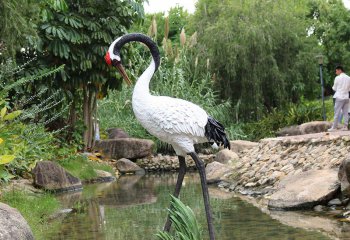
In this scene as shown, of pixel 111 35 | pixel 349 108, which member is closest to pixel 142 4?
pixel 111 35

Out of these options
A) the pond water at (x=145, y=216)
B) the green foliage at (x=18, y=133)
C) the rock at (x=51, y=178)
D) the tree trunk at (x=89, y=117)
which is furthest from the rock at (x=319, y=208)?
the tree trunk at (x=89, y=117)

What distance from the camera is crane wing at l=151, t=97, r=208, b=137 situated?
586 cm

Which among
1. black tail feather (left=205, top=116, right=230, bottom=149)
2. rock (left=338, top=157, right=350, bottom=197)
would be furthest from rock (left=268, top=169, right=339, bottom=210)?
black tail feather (left=205, top=116, right=230, bottom=149)

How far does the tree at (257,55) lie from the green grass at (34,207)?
15.1m

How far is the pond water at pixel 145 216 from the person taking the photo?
743cm

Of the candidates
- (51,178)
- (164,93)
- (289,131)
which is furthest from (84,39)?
(289,131)

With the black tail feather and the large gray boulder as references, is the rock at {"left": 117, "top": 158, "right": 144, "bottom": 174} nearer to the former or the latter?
the large gray boulder

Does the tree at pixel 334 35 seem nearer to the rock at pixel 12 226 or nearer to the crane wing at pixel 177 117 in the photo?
the crane wing at pixel 177 117

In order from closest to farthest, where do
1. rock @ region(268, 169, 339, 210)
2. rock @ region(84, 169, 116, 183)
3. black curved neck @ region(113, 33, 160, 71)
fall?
black curved neck @ region(113, 33, 160, 71) → rock @ region(268, 169, 339, 210) → rock @ region(84, 169, 116, 183)

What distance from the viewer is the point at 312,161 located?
11.4 m

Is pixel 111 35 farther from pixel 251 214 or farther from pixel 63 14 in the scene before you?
pixel 251 214

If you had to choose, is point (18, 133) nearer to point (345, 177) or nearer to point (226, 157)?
point (345, 177)

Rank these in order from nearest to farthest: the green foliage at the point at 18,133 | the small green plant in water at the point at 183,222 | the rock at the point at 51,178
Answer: the small green plant in water at the point at 183,222 → the green foliage at the point at 18,133 → the rock at the point at 51,178

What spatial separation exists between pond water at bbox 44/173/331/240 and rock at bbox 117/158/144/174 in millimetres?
3976
